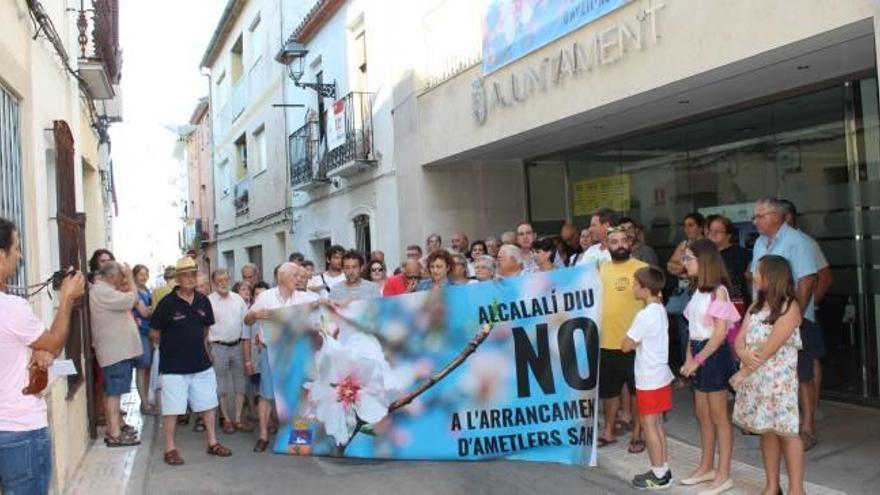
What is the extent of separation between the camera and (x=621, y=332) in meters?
6.07

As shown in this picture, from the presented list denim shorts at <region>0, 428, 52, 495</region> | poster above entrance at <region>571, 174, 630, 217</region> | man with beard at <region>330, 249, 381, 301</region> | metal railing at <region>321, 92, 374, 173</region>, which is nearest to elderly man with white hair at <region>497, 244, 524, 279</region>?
man with beard at <region>330, 249, 381, 301</region>

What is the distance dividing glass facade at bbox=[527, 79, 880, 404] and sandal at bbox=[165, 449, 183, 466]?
20.2 ft

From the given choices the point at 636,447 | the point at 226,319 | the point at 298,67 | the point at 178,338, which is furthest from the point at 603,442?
the point at 298,67

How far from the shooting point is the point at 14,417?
340cm

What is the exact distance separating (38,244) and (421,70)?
7.13m

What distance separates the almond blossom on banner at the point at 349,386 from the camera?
250 inches

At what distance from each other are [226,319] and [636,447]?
409 centimetres

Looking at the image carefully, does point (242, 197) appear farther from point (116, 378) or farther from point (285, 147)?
point (116, 378)

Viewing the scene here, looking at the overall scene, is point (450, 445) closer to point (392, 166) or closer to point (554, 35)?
point (554, 35)

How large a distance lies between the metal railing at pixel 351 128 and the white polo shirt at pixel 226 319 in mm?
5829

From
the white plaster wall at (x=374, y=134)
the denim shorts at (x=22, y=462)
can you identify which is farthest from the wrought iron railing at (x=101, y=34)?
the denim shorts at (x=22, y=462)

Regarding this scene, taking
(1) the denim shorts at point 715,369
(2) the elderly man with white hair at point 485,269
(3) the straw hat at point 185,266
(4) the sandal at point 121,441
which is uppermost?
(3) the straw hat at point 185,266

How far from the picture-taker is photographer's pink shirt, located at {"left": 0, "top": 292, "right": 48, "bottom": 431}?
3.33m

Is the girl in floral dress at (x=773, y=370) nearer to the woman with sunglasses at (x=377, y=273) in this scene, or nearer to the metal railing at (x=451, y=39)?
the woman with sunglasses at (x=377, y=273)
